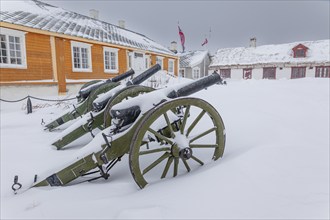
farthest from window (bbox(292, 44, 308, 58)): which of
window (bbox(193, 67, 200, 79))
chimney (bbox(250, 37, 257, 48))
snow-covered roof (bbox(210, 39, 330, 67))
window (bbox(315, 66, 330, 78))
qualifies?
window (bbox(193, 67, 200, 79))

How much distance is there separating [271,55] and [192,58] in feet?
32.3

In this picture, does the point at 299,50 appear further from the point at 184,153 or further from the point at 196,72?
the point at 184,153

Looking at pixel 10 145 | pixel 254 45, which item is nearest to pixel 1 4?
pixel 10 145

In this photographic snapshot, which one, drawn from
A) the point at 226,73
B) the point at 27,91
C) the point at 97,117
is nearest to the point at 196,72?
the point at 226,73

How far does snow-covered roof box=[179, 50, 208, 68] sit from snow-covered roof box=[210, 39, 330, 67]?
1.81 metres

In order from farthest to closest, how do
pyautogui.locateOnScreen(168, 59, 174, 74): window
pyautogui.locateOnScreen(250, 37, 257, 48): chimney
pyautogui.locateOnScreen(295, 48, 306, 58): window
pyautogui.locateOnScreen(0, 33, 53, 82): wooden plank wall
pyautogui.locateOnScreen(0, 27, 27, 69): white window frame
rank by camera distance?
pyautogui.locateOnScreen(250, 37, 257, 48): chimney
pyautogui.locateOnScreen(295, 48, 306, 58): window
pyautogui.locateOnScreen(168, 59, 174, 74): window
pyautogui.locateOnScreen(0, 33, 53, 82): wooden plank wall
pyautogui.locateOnScreen(0, 27, 27, 69): white window frame

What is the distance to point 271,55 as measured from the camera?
82.7 ft

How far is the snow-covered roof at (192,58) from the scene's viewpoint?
90.7 ft

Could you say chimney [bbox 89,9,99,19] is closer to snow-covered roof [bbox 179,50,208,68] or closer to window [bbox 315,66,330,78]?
snow-covered roof [bbox 179,50,208,68]

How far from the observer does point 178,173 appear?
2250 millimetres

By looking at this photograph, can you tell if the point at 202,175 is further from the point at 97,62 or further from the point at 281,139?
the point at 97,62

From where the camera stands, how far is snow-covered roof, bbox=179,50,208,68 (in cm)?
2765

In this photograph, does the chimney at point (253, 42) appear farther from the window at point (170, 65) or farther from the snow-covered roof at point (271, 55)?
the window at point (170, 65)

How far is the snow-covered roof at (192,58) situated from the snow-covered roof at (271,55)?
181cm
